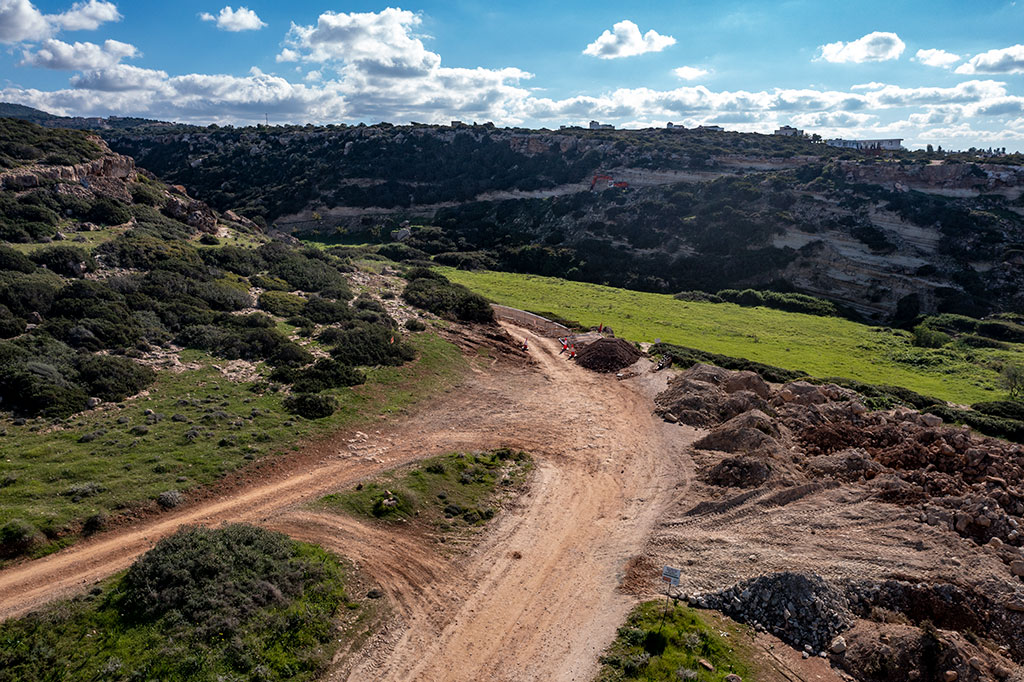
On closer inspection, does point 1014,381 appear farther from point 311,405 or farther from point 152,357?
point 152,357

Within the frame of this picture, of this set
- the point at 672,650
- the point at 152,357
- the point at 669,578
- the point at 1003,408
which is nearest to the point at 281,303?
the point at 152,357

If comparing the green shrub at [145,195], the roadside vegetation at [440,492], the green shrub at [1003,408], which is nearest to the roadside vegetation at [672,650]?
the roadside vegetation at [440,492]

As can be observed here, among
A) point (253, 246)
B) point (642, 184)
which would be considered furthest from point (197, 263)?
point (642, 184)

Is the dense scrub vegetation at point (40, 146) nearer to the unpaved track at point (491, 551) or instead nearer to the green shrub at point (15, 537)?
the green shrub at point (15, 537)

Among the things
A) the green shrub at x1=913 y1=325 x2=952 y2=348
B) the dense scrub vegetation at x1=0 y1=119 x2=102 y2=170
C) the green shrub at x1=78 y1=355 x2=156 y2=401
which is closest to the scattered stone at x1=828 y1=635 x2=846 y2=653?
the green shrub at x1=78 y1=355 x2=156 y2=401

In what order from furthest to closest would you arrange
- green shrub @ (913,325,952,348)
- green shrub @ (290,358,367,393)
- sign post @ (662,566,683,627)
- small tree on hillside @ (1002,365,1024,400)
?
green shrub @ (913,325,952,348), small tree on hillside @ (1002,365,1024,400), green shrub @ (290,358,367,393), sign post @ (662,566,683,627)

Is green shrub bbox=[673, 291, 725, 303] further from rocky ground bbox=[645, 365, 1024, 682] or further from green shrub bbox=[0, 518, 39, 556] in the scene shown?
green shrub bbox=[0, 518, 39, 556]
